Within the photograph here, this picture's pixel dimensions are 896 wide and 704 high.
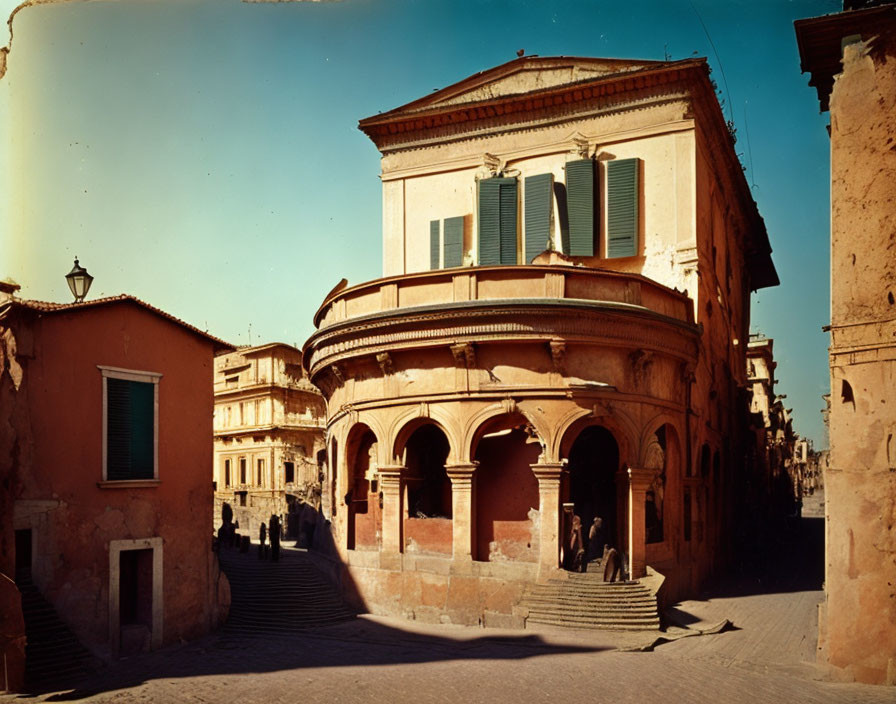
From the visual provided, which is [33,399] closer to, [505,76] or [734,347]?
[505,76]

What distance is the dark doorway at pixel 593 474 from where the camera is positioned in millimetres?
22750

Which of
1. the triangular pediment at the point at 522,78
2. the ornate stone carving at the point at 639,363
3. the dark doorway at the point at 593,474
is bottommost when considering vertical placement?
the dark doorway at the point at 593,474

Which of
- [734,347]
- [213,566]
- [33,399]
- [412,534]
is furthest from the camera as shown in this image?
[734,347]

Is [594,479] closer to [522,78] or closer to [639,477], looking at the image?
[639,477]

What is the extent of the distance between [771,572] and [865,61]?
18490 mm

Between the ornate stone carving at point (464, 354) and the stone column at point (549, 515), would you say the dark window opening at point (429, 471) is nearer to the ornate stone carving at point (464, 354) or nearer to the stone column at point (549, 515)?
the ornate stone carving at point (464, 354)

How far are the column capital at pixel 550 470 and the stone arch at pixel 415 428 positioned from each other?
78.9 inches

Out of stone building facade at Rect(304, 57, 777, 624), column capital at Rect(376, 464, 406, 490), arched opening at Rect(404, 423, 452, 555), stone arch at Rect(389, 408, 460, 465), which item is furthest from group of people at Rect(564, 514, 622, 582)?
column capital at Rect(376, 464, 406, 490)

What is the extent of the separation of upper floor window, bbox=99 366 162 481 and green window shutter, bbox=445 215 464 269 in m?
11.1

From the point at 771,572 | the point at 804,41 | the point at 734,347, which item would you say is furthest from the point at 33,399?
the point at 734,347

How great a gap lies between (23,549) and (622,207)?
17.4 meters

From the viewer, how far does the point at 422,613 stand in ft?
68.5

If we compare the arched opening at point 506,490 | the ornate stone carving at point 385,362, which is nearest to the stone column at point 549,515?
the arched opening at point 506,490

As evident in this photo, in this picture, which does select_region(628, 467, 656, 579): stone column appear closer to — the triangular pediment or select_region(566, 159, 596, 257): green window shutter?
select_region(566, 159, 596, 257): green window shutter
